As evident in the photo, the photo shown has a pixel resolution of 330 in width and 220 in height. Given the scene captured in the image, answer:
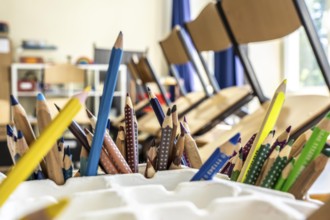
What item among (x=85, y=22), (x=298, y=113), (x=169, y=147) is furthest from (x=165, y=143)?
(x=85, y=22)

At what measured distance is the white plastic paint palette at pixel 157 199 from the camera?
0.35m

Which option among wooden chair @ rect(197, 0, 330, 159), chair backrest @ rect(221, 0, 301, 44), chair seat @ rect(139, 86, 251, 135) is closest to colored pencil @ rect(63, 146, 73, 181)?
wooden chair @ rect(197, 0, 330, 159)

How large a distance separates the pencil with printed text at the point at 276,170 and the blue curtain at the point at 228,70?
474cm

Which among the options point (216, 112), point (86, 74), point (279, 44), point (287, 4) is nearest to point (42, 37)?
point (86, 74)

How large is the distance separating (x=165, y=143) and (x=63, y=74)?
4998 mm

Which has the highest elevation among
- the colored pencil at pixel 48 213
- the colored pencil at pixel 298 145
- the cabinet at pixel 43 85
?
the colored pencil at pixel 48 213

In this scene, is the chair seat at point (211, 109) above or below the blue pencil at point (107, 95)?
below

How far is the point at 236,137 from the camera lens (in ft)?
1.30

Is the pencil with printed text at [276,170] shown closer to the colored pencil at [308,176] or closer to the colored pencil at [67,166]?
the colored pencil at [308,176]

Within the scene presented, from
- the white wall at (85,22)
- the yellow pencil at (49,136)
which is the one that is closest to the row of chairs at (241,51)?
the yellow pencil at (49,136)

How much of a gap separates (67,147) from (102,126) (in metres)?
0.07

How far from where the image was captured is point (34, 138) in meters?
0.45

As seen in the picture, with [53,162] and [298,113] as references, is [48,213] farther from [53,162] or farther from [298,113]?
[298,113]

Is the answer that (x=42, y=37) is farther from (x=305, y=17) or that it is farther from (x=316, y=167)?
(x=316, y=167)
